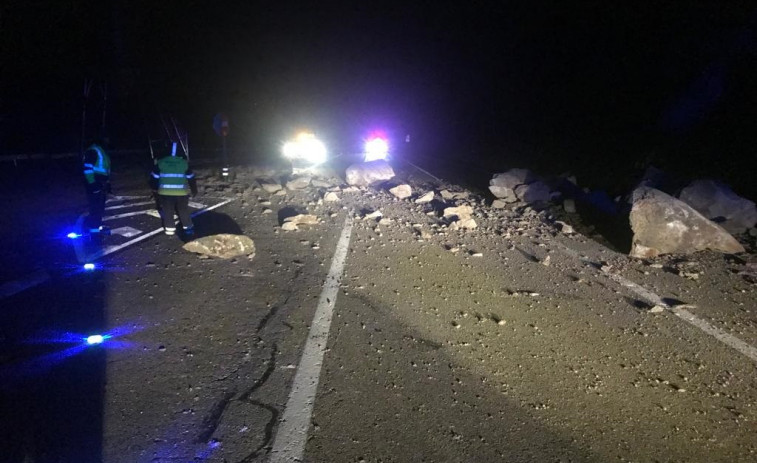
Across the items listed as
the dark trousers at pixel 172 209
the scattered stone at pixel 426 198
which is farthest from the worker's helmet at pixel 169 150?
the scattered stone at pixel 426 198

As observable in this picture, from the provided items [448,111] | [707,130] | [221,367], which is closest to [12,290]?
[221,367]

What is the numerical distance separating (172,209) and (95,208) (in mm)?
984

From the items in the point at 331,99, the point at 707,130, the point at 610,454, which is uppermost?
the point at 331,99

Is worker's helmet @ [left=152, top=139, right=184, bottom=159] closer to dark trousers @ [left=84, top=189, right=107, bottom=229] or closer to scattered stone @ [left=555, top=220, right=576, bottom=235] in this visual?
dark trousers @ [left=84, top=189, right=107, bottom=229]

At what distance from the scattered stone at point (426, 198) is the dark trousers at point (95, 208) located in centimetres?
584

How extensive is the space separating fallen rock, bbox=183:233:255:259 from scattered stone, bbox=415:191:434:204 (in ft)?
14.0

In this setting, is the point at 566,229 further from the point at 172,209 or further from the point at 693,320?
the point at 172,209

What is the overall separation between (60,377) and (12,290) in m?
2.01

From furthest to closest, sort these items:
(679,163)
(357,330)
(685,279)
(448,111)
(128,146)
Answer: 1. (448,111)
2. (128,146)
3. (679,163)
4. (685,279)
5. (357,330)

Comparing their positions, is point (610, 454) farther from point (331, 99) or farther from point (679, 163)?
point (331, 99)

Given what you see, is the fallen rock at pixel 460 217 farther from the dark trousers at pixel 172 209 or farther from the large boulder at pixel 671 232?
the dark trousers at pixel 172 209

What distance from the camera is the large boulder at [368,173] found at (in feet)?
34.0

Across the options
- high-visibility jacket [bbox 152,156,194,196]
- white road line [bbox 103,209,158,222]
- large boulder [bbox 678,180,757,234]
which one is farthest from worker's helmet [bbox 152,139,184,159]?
large boulder [bbox 678,180,757,234]

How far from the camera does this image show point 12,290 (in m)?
4.57
